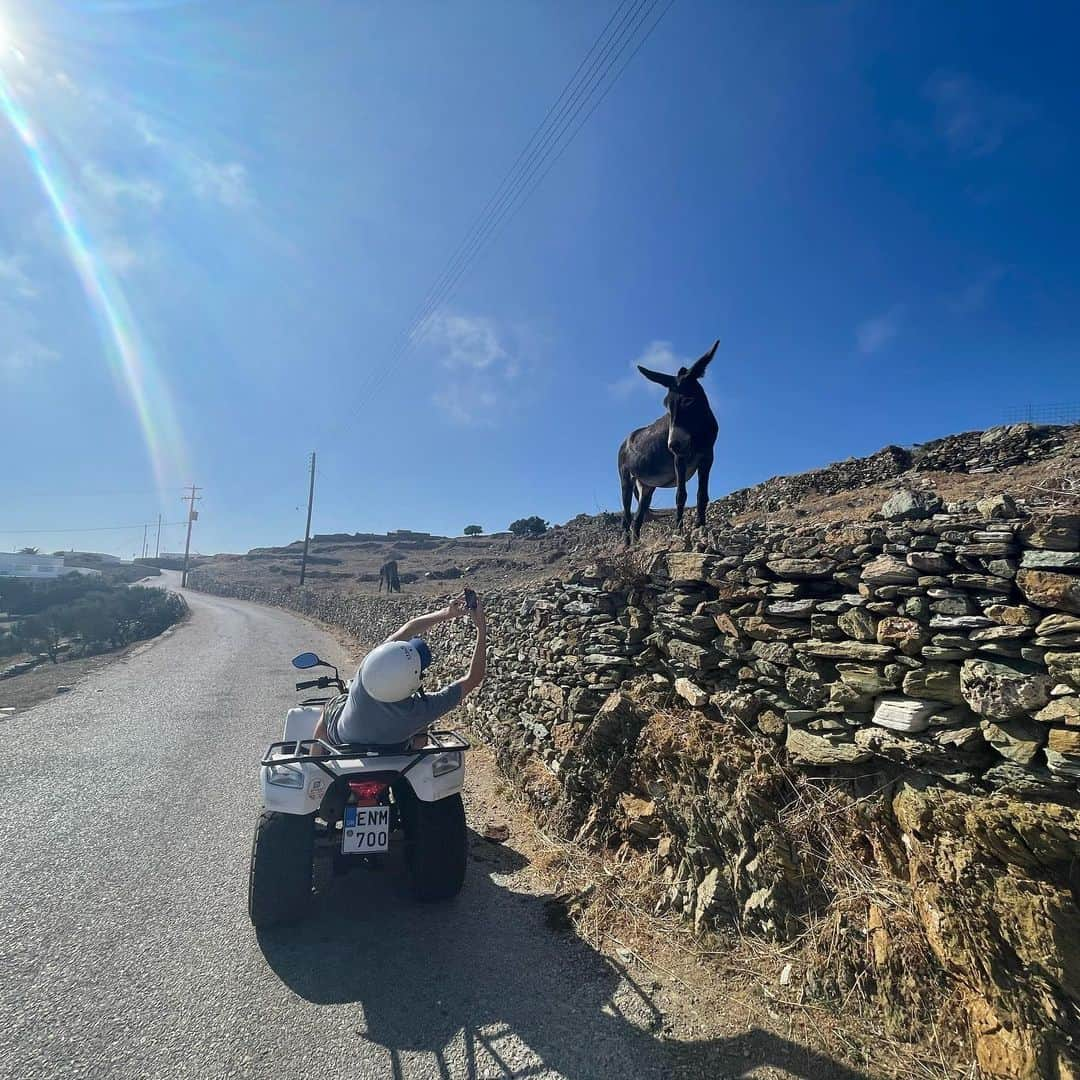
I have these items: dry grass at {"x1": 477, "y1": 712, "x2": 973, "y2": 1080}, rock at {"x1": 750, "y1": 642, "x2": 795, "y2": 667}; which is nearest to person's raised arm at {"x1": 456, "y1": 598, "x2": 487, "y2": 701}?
dry grass at {"x1": 477, "y1": 712, "x2": 973, "y2": 1080}

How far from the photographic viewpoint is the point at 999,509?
9.04ft

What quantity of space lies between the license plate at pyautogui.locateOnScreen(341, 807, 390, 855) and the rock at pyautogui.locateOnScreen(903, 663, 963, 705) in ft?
9.99

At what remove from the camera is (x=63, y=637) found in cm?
2114

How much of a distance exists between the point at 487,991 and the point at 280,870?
1.40 m

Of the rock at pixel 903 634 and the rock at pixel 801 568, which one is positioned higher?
the rock at pixel 801 568

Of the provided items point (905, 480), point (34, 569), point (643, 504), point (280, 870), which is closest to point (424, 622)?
point (280, 870)

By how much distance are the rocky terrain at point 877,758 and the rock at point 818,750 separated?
0.05ft

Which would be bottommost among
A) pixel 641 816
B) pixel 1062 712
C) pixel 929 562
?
pixel 641 816

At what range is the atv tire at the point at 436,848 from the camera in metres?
4.00

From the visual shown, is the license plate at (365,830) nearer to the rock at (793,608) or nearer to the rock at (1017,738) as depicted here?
the rock at (793,608)

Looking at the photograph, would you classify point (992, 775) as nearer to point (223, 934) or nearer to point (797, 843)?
point (797, 843)

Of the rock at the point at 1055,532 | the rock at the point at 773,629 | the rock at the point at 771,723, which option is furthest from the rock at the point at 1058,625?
the rock at the point at 771,723

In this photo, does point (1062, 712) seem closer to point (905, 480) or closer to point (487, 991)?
point (487, 991)

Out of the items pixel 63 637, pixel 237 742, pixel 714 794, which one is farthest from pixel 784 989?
pixel 63 637
